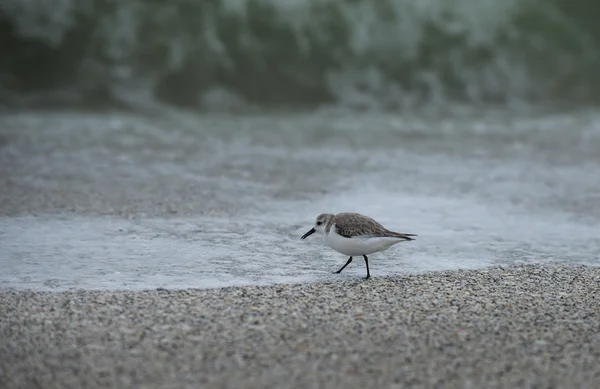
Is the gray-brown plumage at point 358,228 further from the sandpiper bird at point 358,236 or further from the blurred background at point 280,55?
the blurred background at point 280,55

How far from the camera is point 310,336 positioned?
495 cm

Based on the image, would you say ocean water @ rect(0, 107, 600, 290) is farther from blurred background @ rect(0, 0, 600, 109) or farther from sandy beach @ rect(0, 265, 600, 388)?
blurred background @ rect(0, 0, 600, 109)

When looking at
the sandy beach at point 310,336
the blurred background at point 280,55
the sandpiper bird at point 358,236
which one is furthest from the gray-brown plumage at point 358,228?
the blurred background at point 280,55

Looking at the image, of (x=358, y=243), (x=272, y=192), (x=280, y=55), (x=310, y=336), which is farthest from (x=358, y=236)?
(x=280, y=55)

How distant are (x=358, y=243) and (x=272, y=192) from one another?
3.37 m

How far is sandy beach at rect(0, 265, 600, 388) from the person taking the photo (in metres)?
4.41

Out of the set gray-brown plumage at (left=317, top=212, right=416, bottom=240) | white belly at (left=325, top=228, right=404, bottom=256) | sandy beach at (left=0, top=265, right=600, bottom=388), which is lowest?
sandy beach at (left=0, top=265, right=600, bottom=388)

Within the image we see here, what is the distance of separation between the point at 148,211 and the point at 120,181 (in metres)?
1.51

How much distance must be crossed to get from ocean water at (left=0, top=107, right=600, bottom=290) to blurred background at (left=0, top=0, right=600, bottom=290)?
4 centimetres

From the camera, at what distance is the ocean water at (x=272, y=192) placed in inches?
267

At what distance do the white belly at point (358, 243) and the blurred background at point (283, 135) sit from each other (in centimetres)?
28

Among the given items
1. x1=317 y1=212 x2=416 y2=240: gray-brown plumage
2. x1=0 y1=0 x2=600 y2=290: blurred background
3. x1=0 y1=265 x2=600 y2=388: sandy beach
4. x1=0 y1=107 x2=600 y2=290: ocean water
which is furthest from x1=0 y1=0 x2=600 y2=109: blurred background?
x1=0 y1=265 x2=600 y2=388: sandy beach

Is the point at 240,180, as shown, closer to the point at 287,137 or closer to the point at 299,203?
the point at 299,203

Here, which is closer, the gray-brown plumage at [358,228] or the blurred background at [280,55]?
the gray-brown plumage at [358,228]
